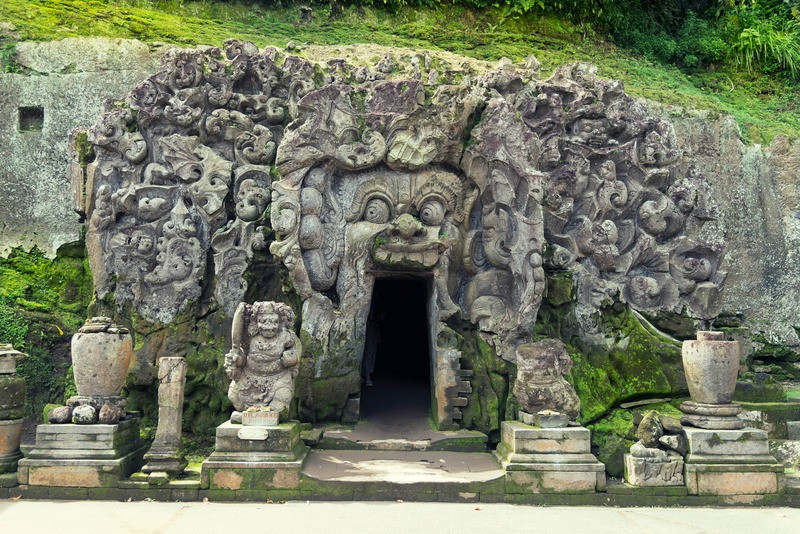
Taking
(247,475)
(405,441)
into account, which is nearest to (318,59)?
(405,441)

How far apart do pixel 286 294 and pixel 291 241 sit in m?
0.87

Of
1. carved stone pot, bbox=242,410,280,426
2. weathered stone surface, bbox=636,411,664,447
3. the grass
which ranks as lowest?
carved stone pot, bbox=242,410,280,426

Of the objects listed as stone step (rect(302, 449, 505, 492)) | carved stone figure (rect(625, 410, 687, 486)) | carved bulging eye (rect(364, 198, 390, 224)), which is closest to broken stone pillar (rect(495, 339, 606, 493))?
stone step (rect(302, 449, 505, 492))

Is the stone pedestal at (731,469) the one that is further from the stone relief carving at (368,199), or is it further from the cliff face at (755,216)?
the cliff face at (755,216)

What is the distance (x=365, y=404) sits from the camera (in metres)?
10.5

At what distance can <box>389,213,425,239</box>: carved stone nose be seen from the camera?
9008 mm

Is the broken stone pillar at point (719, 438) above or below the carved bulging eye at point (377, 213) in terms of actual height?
below

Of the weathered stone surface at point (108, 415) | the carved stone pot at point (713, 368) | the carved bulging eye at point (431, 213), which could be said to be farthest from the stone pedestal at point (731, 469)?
the weathered stone surface at point (108, 415)

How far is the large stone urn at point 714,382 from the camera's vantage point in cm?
734

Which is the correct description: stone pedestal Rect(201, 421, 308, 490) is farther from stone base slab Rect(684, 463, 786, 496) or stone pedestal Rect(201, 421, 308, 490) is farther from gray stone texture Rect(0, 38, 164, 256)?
gray stone texture Rect(0, 38, 164, 256)

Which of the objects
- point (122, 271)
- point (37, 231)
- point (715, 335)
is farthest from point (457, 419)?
point (37, 231)

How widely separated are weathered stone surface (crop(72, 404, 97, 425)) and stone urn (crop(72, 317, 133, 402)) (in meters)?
0.25

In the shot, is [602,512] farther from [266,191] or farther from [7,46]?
[7,46]

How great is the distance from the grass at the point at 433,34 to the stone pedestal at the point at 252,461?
9.07m
